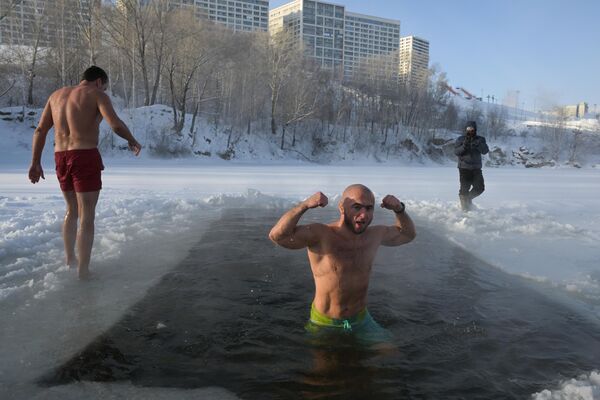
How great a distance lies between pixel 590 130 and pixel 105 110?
69.1 metres

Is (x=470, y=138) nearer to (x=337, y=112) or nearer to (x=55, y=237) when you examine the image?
(x=55, y=237)

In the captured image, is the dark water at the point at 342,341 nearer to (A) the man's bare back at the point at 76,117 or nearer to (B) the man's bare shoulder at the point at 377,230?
(B) the man's bare shoulder at the point at 377,230

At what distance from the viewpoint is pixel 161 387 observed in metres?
1.93

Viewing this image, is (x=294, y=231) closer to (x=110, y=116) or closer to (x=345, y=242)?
(x=345, y=242)

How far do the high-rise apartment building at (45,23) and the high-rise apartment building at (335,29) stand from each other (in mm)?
37414

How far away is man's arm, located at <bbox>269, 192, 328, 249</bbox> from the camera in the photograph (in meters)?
2.32

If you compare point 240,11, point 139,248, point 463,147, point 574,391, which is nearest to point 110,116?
point 139,248

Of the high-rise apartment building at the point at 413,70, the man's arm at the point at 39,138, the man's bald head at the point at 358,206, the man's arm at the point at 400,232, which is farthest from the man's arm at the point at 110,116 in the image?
the high-rise apartment building at the point at 413,70

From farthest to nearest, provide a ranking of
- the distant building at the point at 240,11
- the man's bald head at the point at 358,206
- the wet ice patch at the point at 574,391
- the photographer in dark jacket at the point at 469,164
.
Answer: the distant building at the point at 240,11, the photographer in dark jacket at the point at 469,164, the man's bald head at the point at 358,206, the wet ice patch at the point at 574,391

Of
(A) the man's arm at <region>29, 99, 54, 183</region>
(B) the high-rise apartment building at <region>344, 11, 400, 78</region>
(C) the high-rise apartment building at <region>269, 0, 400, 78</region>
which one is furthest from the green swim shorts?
(B) the high-rise apartment building at <region>344, 11, 400, 78</region>

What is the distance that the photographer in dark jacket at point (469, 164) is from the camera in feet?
23.7

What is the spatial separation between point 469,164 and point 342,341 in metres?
5.59

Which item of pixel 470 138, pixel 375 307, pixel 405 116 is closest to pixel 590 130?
pixel 405 116

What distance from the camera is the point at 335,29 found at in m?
70.4
